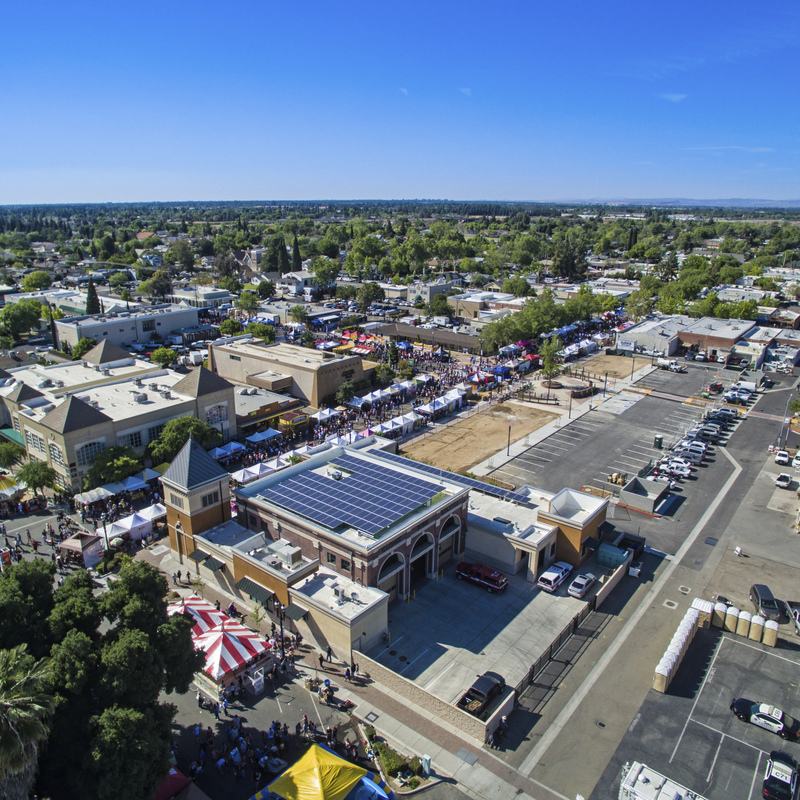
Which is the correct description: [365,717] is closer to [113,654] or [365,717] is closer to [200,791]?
[200,791]

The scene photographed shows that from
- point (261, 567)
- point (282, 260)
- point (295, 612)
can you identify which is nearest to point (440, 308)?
point (282, 260)

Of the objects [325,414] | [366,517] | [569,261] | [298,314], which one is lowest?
[325,414]

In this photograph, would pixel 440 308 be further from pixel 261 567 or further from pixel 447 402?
pixel 261 567

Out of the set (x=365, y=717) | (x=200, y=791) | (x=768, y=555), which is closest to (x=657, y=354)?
(x=768, y=555)

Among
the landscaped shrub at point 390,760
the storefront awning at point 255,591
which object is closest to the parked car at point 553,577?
the landscaped shrub at point 390,760

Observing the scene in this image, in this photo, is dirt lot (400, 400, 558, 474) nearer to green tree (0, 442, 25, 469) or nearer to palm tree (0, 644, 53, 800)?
green tree (0, 442, 25, 469)

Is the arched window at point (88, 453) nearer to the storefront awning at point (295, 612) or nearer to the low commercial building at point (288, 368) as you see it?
the low commercial building at point (288, 368)
